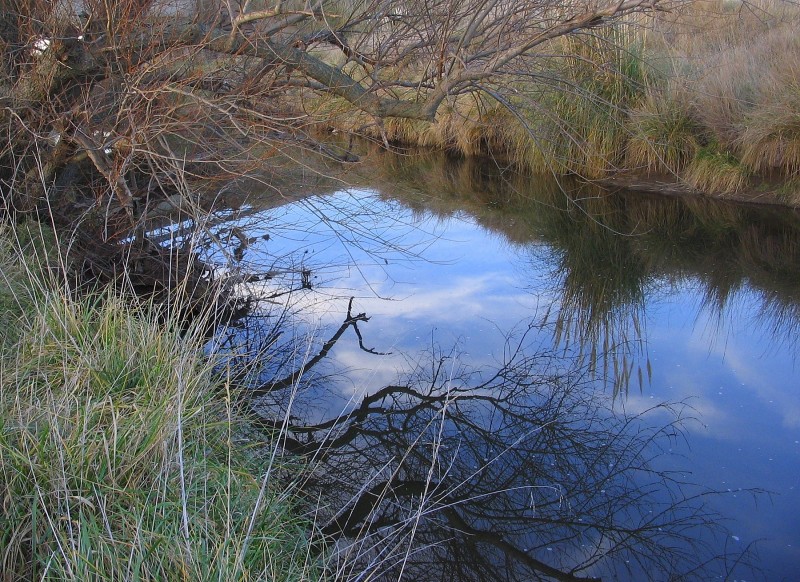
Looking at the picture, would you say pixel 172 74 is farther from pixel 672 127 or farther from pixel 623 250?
pixel 672 127

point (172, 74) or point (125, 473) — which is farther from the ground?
point (172, 74)

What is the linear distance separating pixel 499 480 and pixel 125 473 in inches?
68.0

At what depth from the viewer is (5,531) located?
2.36 meters

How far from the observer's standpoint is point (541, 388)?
176 inches

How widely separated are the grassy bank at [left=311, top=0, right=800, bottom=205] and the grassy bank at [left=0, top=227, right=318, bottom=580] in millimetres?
3578

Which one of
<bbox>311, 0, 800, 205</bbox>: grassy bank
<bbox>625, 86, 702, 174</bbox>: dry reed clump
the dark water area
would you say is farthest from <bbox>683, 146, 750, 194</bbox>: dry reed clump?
the dark water area

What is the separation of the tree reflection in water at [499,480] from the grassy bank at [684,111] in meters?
3.05

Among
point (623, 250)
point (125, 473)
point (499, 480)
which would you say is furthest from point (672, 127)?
point (125, 473)

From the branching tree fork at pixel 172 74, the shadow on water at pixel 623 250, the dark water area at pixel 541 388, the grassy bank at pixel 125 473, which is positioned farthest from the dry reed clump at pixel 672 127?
the grassy bank at pixel 125 473

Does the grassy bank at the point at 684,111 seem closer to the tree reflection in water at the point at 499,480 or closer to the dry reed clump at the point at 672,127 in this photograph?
the dry reed clump at the point at 672,127

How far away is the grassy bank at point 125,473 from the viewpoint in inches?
86.7

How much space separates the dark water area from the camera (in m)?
3.21

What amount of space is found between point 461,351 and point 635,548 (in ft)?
6.49

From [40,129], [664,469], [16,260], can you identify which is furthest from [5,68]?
[664,469]
